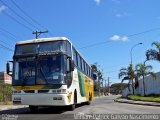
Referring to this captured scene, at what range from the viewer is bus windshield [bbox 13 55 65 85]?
790 inches

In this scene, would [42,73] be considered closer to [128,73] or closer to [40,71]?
[40,71]

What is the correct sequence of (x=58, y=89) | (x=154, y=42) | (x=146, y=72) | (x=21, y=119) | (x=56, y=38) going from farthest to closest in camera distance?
(x=146, y=72), (x=154, y=42), (x=56, y=38), (x=58, y=89), (x=21, y=119)

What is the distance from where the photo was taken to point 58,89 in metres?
19.9

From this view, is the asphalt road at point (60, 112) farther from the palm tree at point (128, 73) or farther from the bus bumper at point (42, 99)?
the palm tree at point (128, 73)

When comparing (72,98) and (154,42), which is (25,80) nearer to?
(72,98)

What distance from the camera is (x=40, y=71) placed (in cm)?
2031

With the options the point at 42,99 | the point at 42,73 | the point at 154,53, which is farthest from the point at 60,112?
the point at 154,53

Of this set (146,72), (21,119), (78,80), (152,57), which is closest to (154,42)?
(152,57)

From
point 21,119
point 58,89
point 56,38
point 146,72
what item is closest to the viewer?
point 21,119

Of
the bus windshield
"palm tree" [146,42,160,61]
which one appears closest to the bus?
the bus windshield

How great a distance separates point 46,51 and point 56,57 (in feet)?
2.57

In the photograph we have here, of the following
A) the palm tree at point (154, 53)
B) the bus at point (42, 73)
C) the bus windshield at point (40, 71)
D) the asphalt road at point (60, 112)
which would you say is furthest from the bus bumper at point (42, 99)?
the palm tree at point (154, 53)

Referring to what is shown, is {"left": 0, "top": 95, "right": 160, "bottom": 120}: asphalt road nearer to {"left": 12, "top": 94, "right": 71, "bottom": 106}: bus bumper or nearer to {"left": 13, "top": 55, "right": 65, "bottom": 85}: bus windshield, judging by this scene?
{"left": 12, "top": 94, "right": 71, "bottom": 106}: bus bumper

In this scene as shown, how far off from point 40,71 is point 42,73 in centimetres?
18
